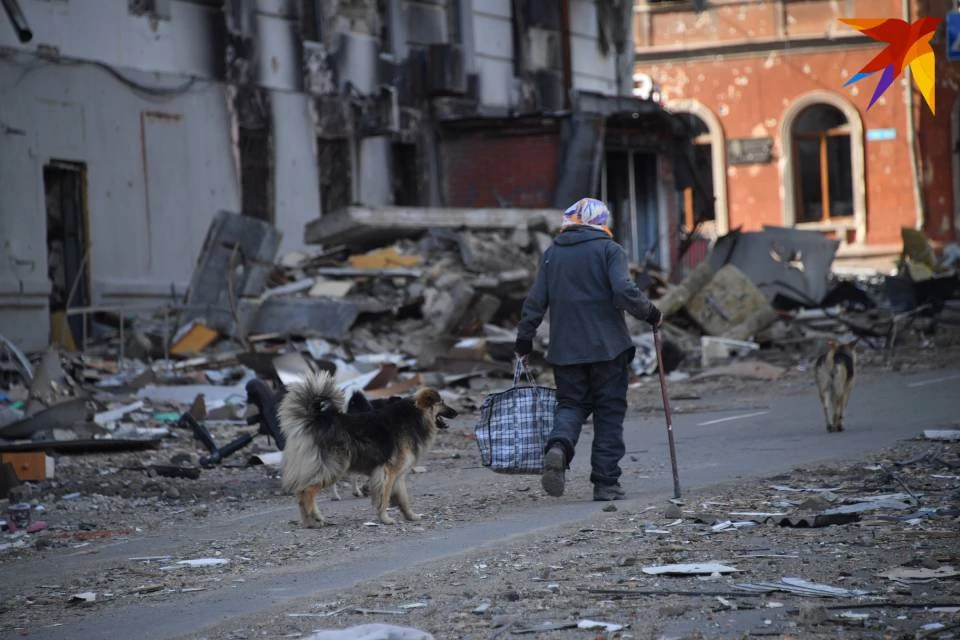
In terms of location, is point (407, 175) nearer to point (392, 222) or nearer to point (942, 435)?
point (392, 222)

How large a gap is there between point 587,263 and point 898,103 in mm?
33432

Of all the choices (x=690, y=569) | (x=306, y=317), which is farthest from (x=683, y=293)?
(x=690, y=569)

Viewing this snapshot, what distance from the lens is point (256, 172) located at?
82.6 ft

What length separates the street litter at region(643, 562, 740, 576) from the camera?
7.17 meters

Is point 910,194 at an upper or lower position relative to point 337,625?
upper

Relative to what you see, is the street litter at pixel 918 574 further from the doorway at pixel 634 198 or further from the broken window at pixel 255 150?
the doorway at pixel 634 198

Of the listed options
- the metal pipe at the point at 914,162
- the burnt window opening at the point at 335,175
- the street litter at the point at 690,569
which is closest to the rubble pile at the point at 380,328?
the burnt window opening at the point at 335,175

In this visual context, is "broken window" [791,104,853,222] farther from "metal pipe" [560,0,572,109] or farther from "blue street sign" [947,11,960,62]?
"blue street sign" [947,11,960,62]

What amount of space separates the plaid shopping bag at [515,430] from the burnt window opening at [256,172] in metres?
15.0

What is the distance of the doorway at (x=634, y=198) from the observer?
3228cm

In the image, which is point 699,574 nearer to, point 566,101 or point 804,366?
point 804,366

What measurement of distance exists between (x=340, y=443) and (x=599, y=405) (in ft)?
6.09

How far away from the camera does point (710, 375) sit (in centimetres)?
2080

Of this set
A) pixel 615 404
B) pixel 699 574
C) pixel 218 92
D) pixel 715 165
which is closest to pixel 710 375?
pixel 218 92
